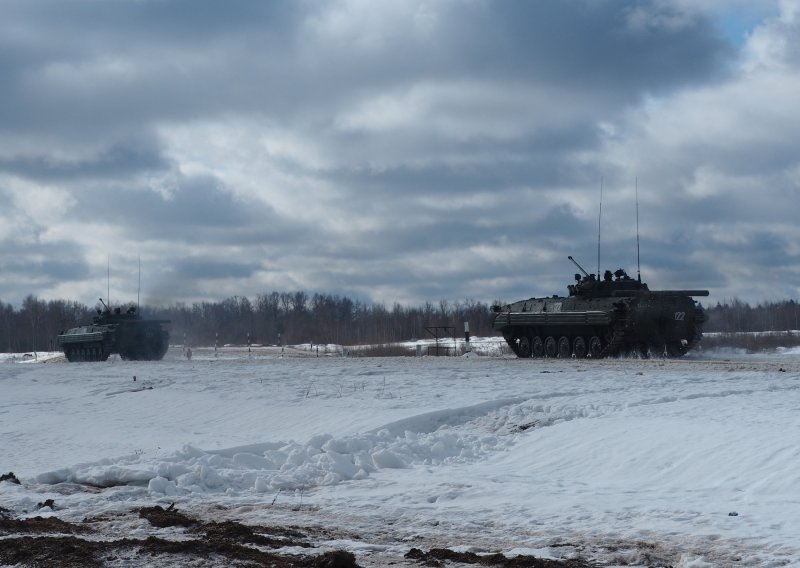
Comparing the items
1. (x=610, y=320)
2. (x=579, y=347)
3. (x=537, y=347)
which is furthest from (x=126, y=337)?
(x=610, y=320)

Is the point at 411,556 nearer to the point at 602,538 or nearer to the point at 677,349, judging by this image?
the point at 602,538

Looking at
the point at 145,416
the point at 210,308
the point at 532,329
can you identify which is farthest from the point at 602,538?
the point at 210,308

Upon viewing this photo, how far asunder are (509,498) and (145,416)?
40.2 ft

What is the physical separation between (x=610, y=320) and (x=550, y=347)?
3939 mm

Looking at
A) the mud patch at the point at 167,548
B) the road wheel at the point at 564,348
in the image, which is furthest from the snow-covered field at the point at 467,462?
the road wheel at the point at 564,348

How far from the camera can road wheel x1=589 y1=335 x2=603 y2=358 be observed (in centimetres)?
3372

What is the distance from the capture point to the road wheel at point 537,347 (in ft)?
121

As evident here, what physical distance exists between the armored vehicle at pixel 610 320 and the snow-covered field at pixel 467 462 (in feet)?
30.4

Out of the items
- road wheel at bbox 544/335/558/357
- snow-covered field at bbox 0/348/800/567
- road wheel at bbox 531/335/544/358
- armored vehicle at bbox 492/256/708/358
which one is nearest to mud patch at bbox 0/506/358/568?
snow-covered field at bbox 0/348/800/567

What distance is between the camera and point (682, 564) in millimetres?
7832

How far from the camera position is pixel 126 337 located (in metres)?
47.9

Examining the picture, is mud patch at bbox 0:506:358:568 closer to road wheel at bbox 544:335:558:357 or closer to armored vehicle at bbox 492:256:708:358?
armored vehicle at bbox 492:256:708:358

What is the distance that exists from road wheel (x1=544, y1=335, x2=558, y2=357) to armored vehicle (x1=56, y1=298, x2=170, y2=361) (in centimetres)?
1944

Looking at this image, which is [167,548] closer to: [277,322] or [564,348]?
[564,348]
